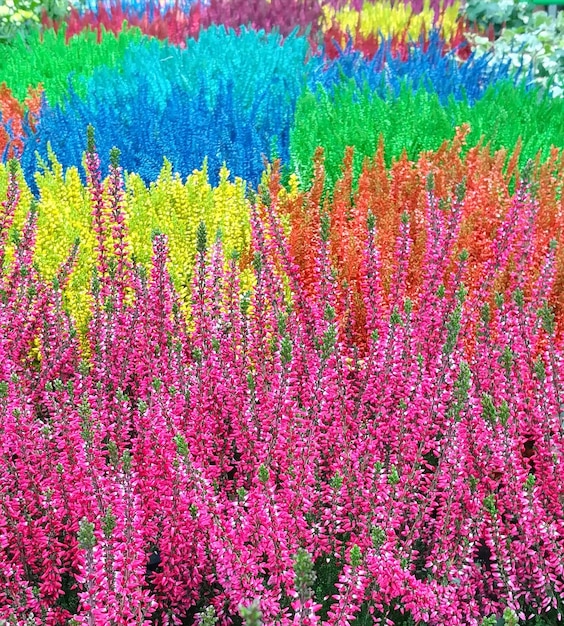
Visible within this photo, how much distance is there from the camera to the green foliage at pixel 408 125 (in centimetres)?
436

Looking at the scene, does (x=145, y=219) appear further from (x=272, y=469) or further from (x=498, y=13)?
(x=498, y=13)

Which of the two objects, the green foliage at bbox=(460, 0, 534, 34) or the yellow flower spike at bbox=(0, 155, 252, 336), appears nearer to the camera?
the yellow flower spike at bbox=(0, 155, 252, 336)

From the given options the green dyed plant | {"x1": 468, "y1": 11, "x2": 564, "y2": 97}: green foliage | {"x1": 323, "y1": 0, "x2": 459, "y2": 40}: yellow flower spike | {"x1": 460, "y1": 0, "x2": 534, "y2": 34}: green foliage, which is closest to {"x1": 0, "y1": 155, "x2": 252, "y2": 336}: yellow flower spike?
{"x1": 468, "y1": 11, "x2": 564, "y2": 97}: green foliage

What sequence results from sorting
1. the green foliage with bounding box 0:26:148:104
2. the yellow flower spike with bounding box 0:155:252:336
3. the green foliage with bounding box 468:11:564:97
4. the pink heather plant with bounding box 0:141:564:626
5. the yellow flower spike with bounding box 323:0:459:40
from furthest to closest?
the yellow flower spike with bounding box 323:0:459:40 → the green foliage with bounding box 468:11:564:97 → the green foliage with bounding box 0:26:148:104 → the yellow flower spike with bounding box 0:155:252:336 → the pink heather plant with bounding box 0:141:564:626

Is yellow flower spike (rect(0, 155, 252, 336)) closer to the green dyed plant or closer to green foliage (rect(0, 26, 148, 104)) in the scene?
green foliage (rect(0, 26, 148, 104))

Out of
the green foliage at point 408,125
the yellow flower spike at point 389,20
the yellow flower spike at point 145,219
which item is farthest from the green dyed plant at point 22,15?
the yellow flower spike at point 145,219

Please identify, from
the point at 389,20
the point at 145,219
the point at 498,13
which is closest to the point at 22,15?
the point at 389,20

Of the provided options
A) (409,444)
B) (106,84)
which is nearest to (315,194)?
(409,444)

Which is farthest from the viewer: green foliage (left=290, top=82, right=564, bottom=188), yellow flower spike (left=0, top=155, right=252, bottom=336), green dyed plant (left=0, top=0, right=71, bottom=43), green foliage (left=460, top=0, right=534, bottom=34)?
green foliage (left=460, top=0, right=534, bottom=34)

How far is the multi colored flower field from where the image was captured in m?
1.85

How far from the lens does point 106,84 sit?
18.5 ft

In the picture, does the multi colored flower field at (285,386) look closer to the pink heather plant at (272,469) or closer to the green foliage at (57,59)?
the pink heather plant at (272,469)

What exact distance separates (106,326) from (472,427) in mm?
1176

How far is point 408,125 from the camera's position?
14.9ft
